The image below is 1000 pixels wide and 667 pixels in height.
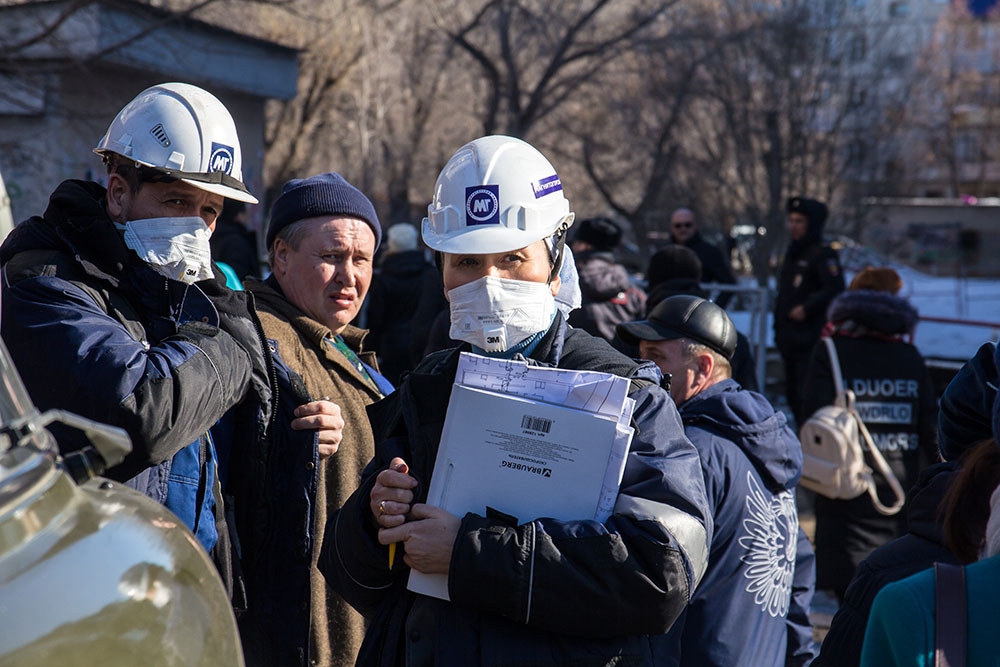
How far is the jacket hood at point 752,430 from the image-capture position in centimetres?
311

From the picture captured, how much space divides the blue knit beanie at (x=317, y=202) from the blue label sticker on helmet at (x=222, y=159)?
48cm

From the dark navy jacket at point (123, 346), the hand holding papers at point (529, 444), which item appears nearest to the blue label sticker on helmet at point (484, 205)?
the hand holding papers at point (529, 444)

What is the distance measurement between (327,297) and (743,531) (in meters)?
1.47

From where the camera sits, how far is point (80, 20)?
29.8 ft

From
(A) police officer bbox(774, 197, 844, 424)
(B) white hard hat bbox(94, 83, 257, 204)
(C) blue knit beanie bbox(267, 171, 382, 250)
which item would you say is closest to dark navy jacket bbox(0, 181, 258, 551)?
(B) white hard hat bbox(94, 83, 257, 204)

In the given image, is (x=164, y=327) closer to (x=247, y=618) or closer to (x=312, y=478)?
(x=312, y=478)

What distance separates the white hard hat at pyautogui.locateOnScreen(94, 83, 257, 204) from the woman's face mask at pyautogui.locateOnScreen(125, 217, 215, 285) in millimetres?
117

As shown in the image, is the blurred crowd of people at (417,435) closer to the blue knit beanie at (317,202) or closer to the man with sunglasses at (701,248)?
the blue knit beanie at (317,202)

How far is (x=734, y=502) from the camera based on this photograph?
296 cm

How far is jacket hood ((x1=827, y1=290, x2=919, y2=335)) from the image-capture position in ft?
18.0

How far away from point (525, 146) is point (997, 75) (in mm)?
32158

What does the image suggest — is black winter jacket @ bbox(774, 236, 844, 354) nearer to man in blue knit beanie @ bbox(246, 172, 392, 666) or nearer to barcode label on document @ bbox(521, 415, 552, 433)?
man in blue knit beanie @ bbox(246, 172, 392, 666)

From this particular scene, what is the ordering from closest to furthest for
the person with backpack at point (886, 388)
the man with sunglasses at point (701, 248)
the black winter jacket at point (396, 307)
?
the person with backpack at point (886, 388) → the black winter jacket at point (396, 307) → the man with sunglasses at point (701, 248)

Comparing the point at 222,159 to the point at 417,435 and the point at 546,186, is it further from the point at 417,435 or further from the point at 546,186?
the point at 417,435
